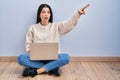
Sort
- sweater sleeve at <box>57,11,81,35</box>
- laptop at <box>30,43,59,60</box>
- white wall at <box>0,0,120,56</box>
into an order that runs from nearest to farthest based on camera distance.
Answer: laptop at <box>30,43,59,60</box>, sweater sleeve at <box>57,11,81,35</box>, white wall at <box>0,0,120,56</box>

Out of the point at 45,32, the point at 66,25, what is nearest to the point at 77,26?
the point at 66,25

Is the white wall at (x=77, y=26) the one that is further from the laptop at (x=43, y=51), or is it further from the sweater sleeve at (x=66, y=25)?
the laptop at (x=43, y=51)

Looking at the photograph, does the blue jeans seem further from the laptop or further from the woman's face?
the woman's face

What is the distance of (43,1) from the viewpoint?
96.8 inches

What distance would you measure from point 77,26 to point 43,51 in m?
0.59

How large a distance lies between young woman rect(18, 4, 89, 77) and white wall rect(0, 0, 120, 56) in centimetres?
16

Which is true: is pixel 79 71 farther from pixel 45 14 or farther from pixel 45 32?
pixel 45 14

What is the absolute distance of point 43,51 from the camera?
2115 mm

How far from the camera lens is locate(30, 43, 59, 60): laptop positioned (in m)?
2.10

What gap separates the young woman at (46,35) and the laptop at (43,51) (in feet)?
0.28

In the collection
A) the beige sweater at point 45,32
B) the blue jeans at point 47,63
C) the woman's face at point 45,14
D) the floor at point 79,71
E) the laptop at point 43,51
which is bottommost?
the floor at point 79,71

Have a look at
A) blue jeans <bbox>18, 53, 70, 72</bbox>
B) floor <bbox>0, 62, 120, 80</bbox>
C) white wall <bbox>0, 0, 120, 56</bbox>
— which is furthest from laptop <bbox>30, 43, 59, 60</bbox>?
white wall <bbox>0, 0, 120, 56</bbox>

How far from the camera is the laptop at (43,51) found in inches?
82.7

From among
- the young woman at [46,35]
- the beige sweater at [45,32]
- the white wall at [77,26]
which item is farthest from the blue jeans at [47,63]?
the white wall at [77,26]
